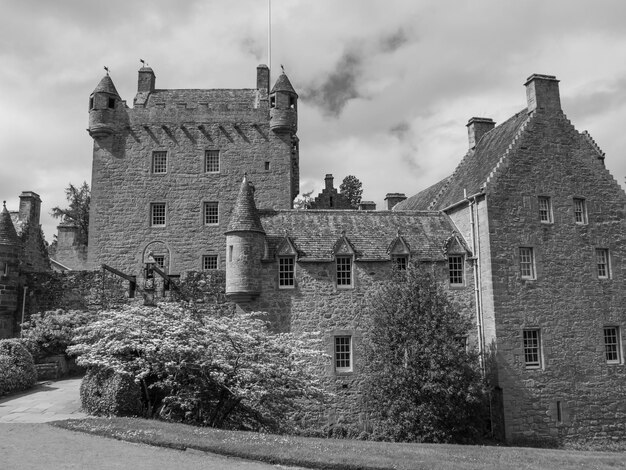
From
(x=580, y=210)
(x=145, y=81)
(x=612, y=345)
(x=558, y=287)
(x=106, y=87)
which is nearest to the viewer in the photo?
(x=558, y=287)

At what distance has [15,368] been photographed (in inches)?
773

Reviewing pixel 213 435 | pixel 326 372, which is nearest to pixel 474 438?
pixel 326 372

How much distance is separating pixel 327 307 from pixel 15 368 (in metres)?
11.8

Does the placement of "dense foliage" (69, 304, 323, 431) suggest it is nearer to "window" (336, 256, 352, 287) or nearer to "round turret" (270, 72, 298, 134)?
"window" (336, 256, 352, 287)

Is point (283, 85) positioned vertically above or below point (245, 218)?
above

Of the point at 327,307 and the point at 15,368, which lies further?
the point at 327,307

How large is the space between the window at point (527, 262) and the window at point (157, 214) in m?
20.4

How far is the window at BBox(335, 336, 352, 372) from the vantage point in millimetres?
23031

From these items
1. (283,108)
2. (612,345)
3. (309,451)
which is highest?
(283,108)

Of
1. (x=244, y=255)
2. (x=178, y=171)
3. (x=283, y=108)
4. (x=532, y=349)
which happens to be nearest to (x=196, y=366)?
(x=244, y=255)

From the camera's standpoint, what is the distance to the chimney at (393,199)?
4231 cm

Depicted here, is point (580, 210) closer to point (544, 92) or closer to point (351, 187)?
point (544, 92)

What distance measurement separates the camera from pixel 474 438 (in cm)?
2131

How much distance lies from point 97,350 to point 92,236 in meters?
18.4
